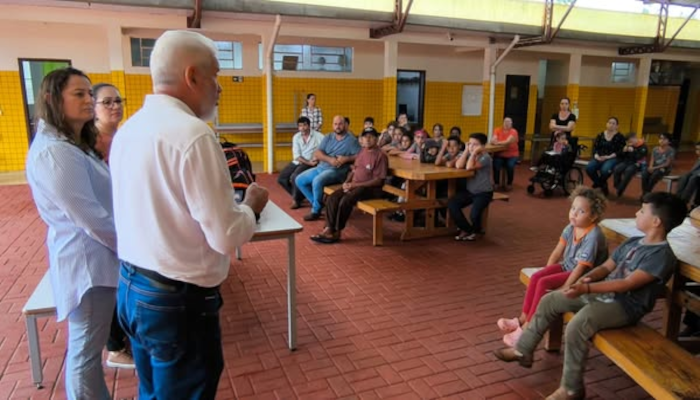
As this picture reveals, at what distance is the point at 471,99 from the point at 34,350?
1111 centimetres

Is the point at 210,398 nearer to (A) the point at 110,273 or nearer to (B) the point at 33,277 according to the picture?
(A) the point at 110,273

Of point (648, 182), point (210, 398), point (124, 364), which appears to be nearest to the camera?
point (210, 398)

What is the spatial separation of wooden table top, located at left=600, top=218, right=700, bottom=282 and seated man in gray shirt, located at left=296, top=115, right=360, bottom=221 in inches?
137

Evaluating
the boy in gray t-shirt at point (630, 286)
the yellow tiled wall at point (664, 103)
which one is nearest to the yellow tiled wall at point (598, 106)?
the yellow tiled wall at point (664, 103)

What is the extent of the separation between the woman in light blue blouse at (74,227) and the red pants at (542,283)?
7.10 feet

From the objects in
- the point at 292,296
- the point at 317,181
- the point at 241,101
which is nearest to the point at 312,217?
the point at 317,181

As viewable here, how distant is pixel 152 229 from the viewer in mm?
1352

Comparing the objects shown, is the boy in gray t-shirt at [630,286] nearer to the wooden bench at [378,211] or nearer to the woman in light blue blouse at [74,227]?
the woman in light blue blouse at [74,227]

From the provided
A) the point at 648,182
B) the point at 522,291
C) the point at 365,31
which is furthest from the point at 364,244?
the point at 365,31

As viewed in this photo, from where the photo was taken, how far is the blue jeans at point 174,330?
138 centimetres

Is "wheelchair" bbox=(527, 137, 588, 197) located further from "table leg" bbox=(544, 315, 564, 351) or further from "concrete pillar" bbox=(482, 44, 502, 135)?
"table leg" bbox=(544, 315, 564, 351)

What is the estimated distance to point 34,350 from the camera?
2408 mm

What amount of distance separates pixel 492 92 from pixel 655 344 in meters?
9.15

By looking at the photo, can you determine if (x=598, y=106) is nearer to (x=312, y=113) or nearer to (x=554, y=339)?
(x=312, y=113)
